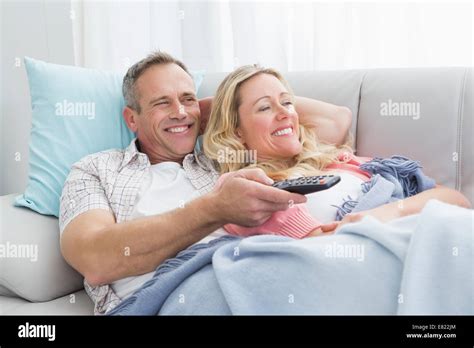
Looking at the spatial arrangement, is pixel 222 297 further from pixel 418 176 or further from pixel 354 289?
pixel 418 176

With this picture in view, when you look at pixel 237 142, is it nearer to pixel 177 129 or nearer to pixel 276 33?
pixel 177 129

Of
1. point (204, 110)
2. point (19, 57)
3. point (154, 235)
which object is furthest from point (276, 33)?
point (154, 235)

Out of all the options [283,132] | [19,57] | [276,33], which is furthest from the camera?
[19,57]

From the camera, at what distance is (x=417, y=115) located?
130 centimetres

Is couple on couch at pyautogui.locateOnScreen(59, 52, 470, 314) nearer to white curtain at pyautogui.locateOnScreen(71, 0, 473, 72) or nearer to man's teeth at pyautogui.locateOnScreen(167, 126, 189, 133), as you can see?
man's teeth at pyautogui.locateOnScreen(167, 126, 189, 133)

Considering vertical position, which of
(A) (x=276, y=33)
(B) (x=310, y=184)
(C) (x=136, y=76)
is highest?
(A) (x=276, y=33)

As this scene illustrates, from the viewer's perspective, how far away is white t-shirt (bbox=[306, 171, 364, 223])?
113 centimetres

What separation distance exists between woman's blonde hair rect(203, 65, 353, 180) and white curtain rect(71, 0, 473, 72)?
19.2 inches

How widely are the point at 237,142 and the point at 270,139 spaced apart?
0.08m

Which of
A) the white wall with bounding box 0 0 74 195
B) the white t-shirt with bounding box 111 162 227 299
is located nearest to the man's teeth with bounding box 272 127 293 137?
the white t-shirt with bounding box 111 162 227 299

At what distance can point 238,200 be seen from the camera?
3.25ft

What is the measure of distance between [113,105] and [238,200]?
57cm
